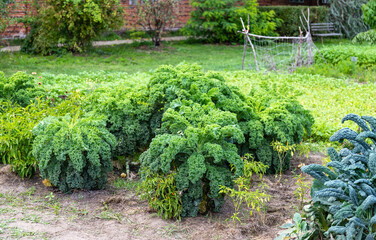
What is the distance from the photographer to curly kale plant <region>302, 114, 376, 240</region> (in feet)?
9.36

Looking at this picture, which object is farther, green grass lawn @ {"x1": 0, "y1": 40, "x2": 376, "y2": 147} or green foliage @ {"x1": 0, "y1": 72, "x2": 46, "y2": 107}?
green grass lawn @ {"x1": 0, "y1": 40, "x2": 376, "y2": 147}

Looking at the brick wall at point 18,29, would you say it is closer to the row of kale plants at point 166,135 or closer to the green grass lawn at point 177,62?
the green grass lawn at point 177,62

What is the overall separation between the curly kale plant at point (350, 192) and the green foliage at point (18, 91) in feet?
13.1

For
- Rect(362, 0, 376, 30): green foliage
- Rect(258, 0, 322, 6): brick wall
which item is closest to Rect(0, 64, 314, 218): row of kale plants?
Rect(362, 0, 376, 30): green foliage

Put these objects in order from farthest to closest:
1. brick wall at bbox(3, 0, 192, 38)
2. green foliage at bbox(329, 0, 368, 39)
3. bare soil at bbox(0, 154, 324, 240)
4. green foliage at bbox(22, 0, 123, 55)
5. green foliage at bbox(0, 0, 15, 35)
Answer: green foliage at bbox(329, 0, 368, 39), brick wall at bbox(3, 0, 192, 38), green foliage at bbox(22, 0, 123, 55), green foliage at bbox(0, 0, 15, 35), bare soil at bbox(0, 154, 324, 240)

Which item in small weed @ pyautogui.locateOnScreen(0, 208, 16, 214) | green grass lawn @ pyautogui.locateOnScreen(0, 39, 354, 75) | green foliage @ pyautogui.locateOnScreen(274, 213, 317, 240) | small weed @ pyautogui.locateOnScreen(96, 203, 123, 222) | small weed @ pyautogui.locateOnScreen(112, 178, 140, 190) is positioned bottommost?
small weed @ pyautogui.locateOnScreen(96, 203, 123, 222)

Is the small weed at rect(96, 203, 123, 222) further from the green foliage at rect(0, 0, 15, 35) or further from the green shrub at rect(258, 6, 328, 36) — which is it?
the green shrub at rect(258, 6, 328, 36)

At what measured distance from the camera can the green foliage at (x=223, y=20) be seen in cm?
1728

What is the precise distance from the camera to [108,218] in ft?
13.0

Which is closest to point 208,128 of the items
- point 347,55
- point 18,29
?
point 347,55

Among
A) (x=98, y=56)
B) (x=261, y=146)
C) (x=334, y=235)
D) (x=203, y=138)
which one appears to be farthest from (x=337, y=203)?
(x=98, y=56)

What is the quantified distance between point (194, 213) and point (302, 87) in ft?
20.9

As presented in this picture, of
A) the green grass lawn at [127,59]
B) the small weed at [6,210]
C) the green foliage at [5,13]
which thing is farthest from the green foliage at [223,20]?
the small weed at [6,210]

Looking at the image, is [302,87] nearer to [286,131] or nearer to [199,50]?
[286,131]
